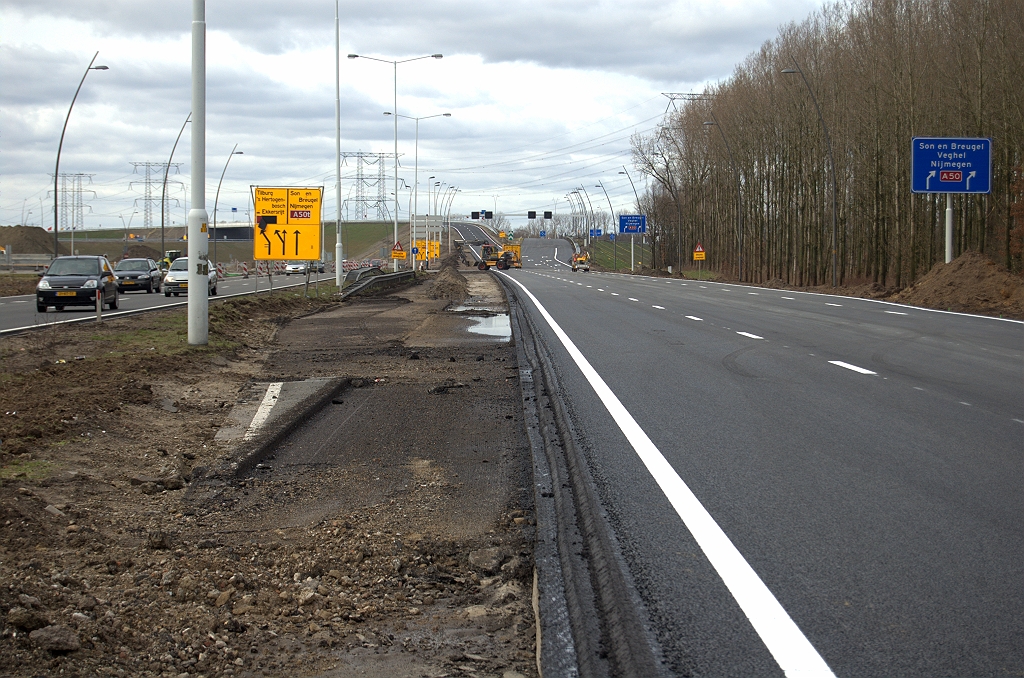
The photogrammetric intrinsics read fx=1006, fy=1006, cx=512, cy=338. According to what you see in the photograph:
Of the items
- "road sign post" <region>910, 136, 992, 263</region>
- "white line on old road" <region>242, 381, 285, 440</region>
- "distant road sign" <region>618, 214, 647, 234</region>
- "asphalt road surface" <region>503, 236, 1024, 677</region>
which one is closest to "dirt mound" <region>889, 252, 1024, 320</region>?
"road sign post" <region>910, 136, 992, 263</region>

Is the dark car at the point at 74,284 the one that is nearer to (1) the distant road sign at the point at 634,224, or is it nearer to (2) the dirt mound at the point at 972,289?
(2) the dirt mound at the point at 972,289

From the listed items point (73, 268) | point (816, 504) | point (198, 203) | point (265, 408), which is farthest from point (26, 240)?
point (816, 504)

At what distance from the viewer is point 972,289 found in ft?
102

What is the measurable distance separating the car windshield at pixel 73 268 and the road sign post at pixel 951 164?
29.5 metres

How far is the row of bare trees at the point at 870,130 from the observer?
142ft

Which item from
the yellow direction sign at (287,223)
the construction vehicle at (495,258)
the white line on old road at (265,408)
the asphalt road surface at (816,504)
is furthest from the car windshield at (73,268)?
the construction vehicle at (495,258)

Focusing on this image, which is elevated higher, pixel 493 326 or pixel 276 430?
pixel 493 326

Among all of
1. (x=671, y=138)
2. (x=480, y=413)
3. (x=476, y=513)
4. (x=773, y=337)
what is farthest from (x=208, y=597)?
(x=671, y=138)

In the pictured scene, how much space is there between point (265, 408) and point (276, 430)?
178cm

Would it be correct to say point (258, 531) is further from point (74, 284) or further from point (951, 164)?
point (951, 164)

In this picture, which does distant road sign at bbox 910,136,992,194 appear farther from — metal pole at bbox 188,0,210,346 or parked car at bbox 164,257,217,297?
metal pole at bbox 188,0,210,346

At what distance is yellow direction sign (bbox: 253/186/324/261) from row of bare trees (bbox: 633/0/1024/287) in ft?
84.8

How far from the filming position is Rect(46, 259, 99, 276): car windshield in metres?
31.1

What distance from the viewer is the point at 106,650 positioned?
433 centimetres
